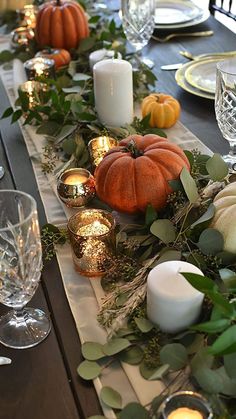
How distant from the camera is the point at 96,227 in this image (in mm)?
847

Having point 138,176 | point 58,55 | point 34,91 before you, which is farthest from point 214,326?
point 58,55

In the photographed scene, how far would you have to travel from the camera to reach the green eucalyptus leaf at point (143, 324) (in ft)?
2.27

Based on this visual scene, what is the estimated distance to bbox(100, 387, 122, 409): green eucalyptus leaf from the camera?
0.63 meters

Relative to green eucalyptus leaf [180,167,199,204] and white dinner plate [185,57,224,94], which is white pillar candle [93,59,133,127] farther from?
green eucalyptus leaf [180,167,199,204]

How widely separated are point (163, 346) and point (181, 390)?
0.20 feet

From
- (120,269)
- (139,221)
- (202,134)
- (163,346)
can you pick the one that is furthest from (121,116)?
(163,346)

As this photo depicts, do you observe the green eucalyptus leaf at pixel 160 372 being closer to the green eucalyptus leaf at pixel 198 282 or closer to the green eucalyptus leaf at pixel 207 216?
the green eucalyptus leaf at pixel 198 282

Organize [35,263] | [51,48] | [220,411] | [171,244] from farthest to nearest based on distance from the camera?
1. [51,48]
2. [171,244]
3. [35,263]
4. [220,411]

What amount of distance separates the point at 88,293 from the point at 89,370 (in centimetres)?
14

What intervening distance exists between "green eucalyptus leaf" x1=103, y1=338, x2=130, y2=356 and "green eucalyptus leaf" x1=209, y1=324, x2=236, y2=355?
0.46 feet

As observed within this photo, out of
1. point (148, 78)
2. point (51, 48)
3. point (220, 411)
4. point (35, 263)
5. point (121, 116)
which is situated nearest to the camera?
point (220, 411)

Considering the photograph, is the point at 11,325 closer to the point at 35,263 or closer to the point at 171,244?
the point at 35,263

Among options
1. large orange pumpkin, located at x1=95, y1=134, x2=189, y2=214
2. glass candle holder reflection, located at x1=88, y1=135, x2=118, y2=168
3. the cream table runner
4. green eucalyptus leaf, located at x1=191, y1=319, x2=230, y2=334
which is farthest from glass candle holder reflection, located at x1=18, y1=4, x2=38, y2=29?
green eucalyptus leaf, located at x1=191, y1=319, x2=230, y2=334

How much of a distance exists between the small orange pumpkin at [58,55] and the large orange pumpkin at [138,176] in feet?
2.10
